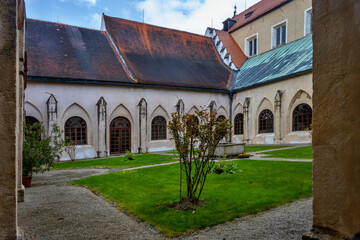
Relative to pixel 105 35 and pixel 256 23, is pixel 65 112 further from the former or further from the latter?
pixel 256 23

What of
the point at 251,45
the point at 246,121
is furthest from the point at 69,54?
the point at 251,45

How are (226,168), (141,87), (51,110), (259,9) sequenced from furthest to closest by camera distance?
(259,9)
(141,87)
(51,110)
(226,168)

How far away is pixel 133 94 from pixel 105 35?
21.9 feet

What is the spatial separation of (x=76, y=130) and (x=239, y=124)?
570 inches

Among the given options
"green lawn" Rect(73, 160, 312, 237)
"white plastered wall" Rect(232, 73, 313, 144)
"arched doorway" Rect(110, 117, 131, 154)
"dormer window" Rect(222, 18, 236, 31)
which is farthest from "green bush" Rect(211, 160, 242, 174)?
"dormer window" Rect(222, 18, 236, 31)

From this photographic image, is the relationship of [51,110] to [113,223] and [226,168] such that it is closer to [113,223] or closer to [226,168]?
[226,168]

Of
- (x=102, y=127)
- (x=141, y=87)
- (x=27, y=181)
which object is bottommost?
(x=27, y=181)

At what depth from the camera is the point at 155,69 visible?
22359 millimetres

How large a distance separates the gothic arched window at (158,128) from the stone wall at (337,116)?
64.7 ft

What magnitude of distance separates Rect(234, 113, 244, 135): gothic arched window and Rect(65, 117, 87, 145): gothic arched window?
541 inches

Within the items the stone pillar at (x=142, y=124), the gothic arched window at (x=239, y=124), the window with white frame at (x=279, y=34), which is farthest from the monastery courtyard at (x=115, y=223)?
the window with white frame at (x=279, y=34)

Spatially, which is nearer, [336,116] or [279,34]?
[336,116]

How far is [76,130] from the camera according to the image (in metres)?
19.3

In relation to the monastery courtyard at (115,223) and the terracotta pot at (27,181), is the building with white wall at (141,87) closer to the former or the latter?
the terracotta pot at (27,181)
